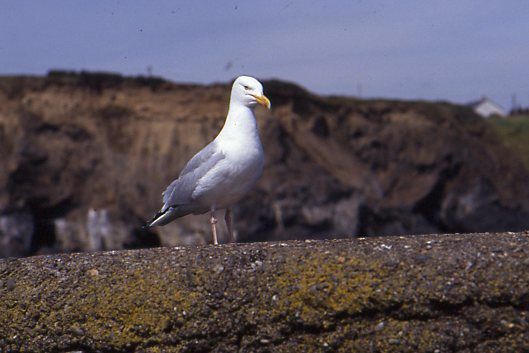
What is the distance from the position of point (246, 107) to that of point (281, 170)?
2451 cm

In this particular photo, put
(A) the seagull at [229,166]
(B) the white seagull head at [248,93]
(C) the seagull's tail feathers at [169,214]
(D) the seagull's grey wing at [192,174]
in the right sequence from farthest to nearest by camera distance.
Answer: (C) the seagull's tail feathers at [169,214], (B) the white seagull head at [248,93], (D) the seagull's grey wing at [192,174], (A) the seagull at [229,166]

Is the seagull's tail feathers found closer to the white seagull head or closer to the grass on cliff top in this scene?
the white seagull head

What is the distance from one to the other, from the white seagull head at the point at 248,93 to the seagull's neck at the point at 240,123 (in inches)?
2.4

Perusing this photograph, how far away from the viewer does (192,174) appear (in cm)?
739

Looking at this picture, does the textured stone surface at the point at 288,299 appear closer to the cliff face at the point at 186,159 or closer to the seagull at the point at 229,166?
the seagull at the point at 229,166

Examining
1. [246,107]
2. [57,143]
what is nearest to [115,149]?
[57,143]

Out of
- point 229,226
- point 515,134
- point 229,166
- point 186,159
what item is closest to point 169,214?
point 229,226

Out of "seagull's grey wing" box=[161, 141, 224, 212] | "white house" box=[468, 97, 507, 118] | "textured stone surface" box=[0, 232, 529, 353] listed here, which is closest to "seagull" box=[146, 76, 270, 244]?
"seagull's grey wing" box=[161, 141, 224, 212]

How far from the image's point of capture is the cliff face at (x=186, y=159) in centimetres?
2908

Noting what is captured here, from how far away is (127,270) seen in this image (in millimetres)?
3967

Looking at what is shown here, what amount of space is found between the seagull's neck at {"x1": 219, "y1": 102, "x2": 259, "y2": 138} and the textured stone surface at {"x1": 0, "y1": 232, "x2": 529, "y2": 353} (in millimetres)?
2933

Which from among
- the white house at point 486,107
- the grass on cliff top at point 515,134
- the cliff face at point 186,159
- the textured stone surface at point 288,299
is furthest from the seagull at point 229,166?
the white house at point 486,107

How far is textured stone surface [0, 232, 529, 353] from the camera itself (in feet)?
12.0

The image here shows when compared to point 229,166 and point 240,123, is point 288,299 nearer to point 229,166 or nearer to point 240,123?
point 229,166
